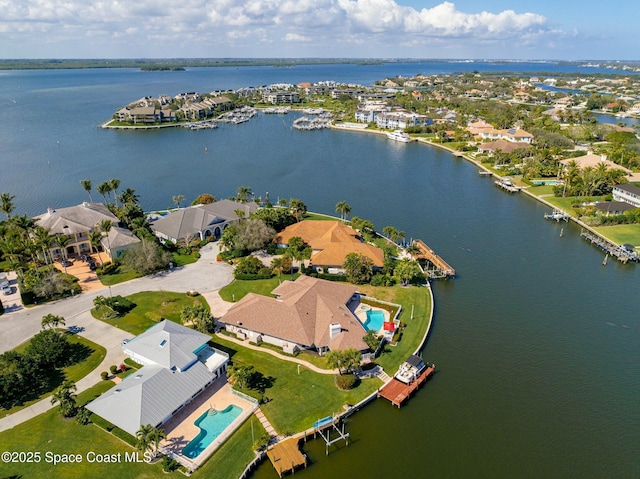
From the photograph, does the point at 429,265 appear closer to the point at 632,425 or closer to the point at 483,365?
the point at 483,365

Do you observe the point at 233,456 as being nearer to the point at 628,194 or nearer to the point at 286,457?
the point at 286,457

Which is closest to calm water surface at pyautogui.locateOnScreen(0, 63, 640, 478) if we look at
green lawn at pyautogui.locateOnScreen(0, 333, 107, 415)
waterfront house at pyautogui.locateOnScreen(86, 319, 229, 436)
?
waterfront house at pyautogui.locateOnScreen(86, 319, 229, 436)

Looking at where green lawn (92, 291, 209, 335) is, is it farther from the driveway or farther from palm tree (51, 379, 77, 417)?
palm tree (51, 379, 77, 417)

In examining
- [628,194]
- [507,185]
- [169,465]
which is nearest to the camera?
[169,465]

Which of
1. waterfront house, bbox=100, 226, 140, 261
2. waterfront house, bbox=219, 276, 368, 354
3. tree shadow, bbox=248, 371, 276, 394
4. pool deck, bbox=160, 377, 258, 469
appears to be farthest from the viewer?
waterfront house, bbox=100, 226, 140, 261

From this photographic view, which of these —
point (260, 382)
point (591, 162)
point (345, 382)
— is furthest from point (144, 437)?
point (591, 162)

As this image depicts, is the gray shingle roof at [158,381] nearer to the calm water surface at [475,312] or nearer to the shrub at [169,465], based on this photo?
the shrub at [169,465]
